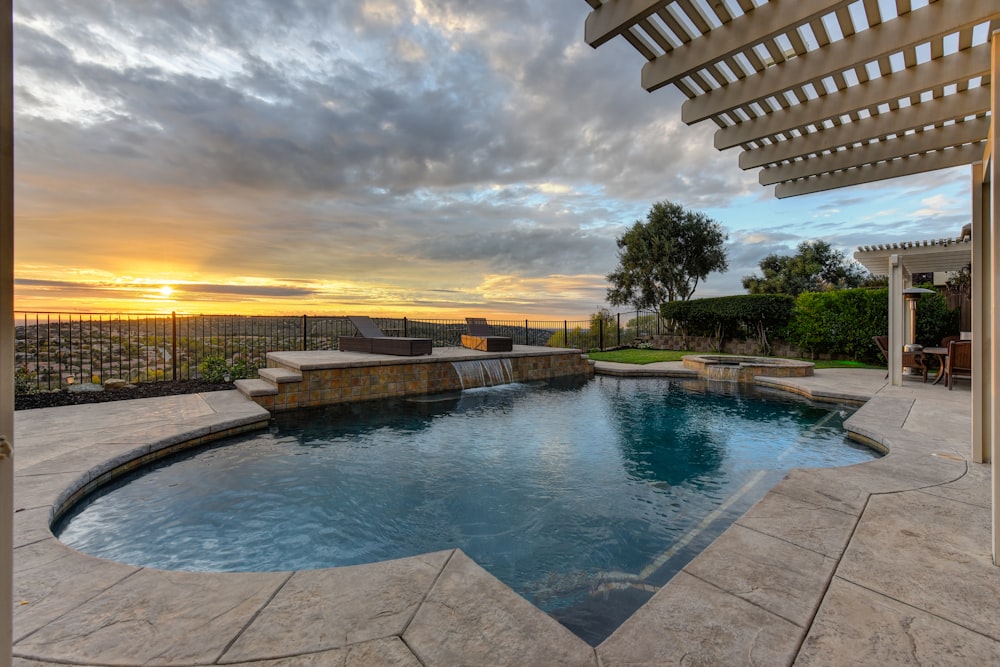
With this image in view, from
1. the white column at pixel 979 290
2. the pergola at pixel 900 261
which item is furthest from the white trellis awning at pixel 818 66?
the pergola at pixel 900 261

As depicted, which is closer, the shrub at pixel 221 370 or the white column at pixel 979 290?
the white column at pixel 979 290

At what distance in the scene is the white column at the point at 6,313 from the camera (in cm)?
92

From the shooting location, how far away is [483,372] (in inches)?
359

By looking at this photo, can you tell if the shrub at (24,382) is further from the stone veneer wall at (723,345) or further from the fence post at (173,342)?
the stone veneer wall at (723,345)

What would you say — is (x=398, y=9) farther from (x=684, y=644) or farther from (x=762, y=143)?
(x=684, y=644)

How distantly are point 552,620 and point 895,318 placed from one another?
952 centimetres

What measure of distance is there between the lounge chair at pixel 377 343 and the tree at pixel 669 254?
566 inches

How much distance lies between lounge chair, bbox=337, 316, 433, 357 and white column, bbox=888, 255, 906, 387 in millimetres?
9020

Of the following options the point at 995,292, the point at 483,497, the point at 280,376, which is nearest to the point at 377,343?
the point at 280,376

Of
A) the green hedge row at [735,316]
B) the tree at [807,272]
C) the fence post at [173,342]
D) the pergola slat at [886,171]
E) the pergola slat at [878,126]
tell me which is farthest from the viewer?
the tree at [807,272]

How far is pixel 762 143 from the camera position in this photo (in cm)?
419

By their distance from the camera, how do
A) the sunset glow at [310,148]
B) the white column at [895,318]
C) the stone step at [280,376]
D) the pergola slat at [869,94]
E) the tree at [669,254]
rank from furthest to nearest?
1. the tree at [669,254]
2. the white column at [895,318]
3. the stone step at [280,376]
4. the sunset glow at [310,148]
5. the pergola slat at [869,94]

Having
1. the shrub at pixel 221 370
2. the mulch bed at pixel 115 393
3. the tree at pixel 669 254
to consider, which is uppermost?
the tree at pixel 669 254

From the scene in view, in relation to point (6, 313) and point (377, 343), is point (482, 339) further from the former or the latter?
point (6, 313)
